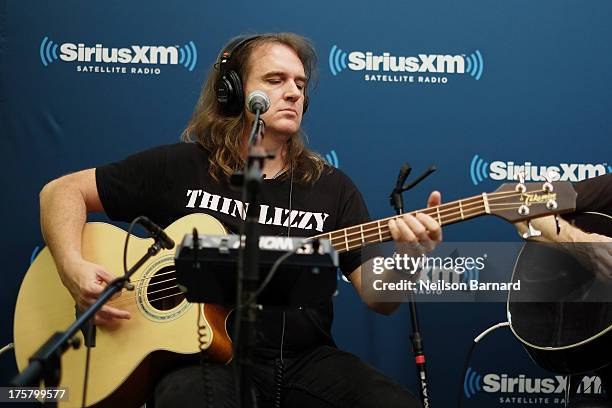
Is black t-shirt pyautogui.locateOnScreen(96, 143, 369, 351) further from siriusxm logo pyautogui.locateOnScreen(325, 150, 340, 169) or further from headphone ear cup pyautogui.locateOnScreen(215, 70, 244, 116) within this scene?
siriusxm logo pyautogui.locateOnScreen(325, 150, 340, 169)

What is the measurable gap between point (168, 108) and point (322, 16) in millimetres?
768

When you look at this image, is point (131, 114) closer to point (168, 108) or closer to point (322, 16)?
point (168, 108)

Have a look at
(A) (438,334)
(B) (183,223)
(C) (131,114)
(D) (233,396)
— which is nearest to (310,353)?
(D) (233,396)

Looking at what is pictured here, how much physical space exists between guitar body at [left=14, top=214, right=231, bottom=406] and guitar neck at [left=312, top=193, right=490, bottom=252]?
395 mm

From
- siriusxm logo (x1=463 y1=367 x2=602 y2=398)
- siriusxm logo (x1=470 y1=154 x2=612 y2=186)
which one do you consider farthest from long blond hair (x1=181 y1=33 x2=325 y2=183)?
siriusxm logo (x1=463 y1=367 x2=602 y2=398)

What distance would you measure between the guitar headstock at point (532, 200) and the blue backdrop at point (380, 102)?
98 cm

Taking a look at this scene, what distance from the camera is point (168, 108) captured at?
3.17m

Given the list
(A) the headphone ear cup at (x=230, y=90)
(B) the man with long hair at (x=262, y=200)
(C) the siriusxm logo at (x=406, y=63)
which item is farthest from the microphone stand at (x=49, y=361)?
(C) the siriusxm logo at (x=406, y=63)

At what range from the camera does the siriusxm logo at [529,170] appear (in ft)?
10.1

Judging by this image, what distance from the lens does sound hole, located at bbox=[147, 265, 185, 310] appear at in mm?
2242

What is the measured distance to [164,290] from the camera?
226 cm

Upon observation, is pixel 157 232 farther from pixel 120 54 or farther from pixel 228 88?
pixel 120 54

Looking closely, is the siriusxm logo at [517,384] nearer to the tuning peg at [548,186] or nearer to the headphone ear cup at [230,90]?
the tuning peg at [548,186]

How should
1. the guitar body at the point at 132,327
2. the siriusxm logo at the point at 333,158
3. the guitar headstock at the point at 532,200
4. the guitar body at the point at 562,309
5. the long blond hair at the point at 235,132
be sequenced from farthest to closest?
the siriusxm logo at the point at 333,158 → the long blond hair at the point at 235,132 → the guitar body at the point at 562,309 → the guitar body at the point at 132,327 → the guitar headstock at the point at 532,200
